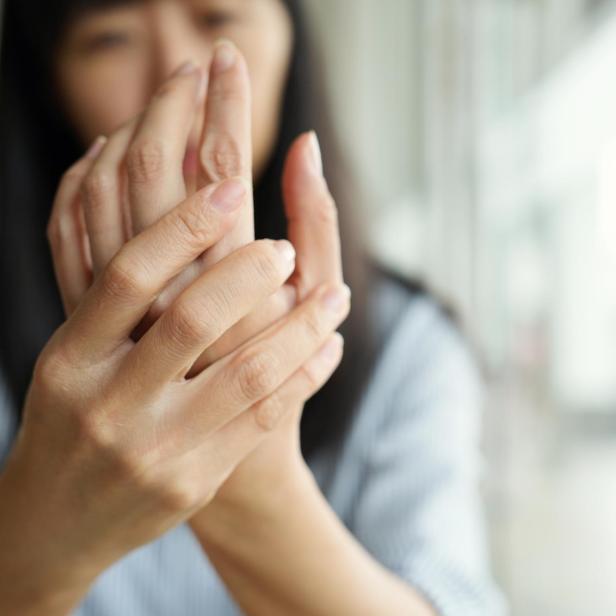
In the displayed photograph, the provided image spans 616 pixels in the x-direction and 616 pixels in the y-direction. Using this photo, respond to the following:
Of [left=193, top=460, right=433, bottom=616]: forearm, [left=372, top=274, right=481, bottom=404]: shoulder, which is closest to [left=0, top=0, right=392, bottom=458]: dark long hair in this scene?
[left=372, top=274, right=481, bottom=404]: shoulder

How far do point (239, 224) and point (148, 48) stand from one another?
0.32 m

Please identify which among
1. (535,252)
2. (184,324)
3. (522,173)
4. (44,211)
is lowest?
(535,252)

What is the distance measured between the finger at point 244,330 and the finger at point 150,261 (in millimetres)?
47

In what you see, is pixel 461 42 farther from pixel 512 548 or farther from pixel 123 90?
pixel 512 548

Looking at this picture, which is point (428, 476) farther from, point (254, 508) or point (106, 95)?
point (106, 95)

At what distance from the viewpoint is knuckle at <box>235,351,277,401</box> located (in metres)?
0.30

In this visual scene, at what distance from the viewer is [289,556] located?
0.36 metres

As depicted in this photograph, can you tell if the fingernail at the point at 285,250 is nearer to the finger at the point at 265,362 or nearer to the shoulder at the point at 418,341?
the finger at the point at 265,362

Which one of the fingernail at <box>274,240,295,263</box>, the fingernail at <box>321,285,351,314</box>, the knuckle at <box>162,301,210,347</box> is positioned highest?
the fingernail at <box>274,240,295,263</box>

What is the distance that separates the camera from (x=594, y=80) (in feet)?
3.03

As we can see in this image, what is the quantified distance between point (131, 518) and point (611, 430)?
0.82 metres

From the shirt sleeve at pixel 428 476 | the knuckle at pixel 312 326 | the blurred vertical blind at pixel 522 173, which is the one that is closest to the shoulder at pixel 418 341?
the shirt sleeve at pixel 428 476

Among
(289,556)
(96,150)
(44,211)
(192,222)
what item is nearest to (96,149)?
(96,150)

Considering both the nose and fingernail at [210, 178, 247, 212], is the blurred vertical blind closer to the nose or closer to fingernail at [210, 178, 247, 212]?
the nose
